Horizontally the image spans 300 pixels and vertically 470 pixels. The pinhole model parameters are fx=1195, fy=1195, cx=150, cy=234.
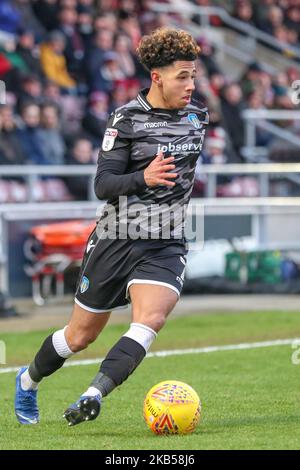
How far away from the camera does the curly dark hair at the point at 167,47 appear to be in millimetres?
6980

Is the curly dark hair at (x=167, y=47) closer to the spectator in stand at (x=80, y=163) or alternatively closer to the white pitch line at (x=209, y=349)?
the white pitch line at (x=209, y=349)

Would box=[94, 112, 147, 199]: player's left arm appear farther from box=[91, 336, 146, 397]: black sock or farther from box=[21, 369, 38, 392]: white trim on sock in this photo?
box=[21, 369, 38, 392]: white trim on sock

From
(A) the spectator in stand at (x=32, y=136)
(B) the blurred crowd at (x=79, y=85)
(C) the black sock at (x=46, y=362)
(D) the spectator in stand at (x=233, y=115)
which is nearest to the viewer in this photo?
(C) the black sock at (x=46, y=362)

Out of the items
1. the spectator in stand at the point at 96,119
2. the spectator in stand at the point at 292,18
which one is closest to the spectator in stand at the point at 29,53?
the spectator in stand at the point at 96,119

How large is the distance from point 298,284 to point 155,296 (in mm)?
10235

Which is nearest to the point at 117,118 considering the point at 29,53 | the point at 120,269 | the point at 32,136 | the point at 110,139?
the point at 110,139

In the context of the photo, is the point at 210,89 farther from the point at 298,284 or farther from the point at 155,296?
the point at 155,296

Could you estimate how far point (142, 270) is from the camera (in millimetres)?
6910

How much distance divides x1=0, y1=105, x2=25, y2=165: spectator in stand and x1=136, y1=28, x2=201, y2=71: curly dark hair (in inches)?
372

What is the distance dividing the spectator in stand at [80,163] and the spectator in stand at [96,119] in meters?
0.68

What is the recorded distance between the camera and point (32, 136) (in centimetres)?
1706

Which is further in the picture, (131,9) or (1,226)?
(131,9)
